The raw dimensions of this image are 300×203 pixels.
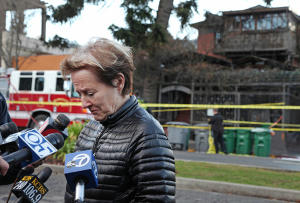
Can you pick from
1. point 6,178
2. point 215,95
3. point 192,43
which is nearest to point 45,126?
point 6,178

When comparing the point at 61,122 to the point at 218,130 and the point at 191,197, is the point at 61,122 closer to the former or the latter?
the point at 191,197

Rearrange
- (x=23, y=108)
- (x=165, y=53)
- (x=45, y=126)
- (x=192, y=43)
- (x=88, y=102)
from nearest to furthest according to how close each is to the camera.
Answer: (x=88, y=102) < (x=45, y=126) < (x=23, y=108) < (x=165, y=53) < (x=192, y=43)

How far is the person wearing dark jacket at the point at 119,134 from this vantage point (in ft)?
5.47

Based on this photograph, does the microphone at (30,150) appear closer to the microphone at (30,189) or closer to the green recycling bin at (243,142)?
the microphone at (30,189)

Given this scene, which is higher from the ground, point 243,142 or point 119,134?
point 119,134

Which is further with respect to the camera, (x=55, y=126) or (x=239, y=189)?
(x=239, y=189)

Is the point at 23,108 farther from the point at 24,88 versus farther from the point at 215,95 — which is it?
the point at 215,95

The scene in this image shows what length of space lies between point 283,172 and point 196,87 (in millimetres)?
9582

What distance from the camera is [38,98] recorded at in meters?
14.8

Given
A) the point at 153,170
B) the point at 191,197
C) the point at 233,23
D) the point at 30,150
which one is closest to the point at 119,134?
the point at 153,170

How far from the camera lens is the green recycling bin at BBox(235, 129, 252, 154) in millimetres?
13133

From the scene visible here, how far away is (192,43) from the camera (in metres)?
18.4

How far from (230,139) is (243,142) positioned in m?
0.55

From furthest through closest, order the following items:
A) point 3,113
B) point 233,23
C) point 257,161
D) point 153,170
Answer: point 233,23 < point 257,161 < point 3,113 < point 153,170
